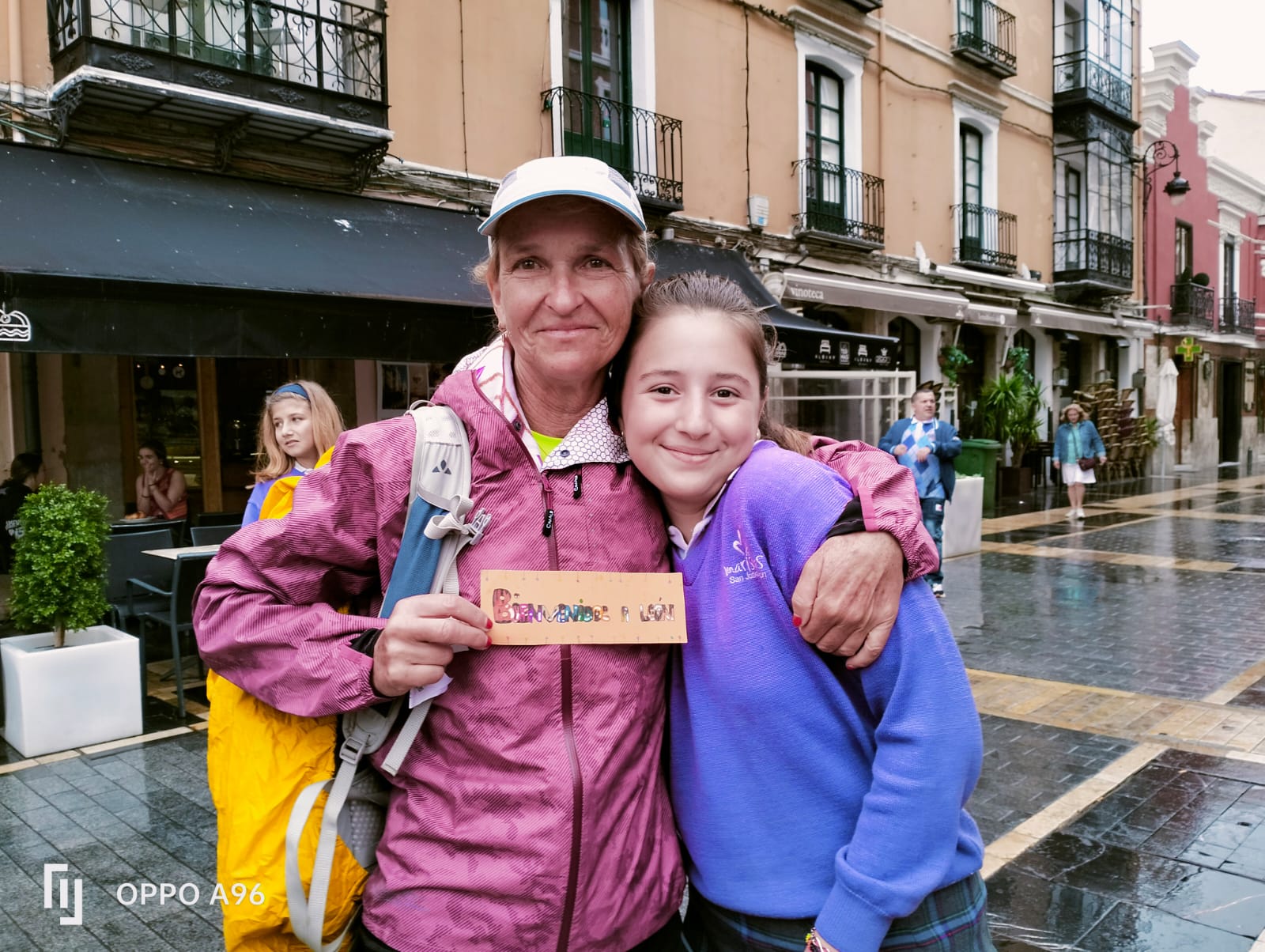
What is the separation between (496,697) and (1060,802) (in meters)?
3.79

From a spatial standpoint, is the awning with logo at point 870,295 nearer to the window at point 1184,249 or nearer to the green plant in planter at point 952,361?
the green plant in planter at point 952,361

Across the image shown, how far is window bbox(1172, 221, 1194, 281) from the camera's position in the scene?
25438mm

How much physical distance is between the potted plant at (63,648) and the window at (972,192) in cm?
1510

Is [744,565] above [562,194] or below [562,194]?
below

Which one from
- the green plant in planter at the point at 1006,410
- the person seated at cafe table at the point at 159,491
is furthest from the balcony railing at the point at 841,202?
the person seated at cafe table at the point at 159,491

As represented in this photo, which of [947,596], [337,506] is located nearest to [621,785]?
[337,506]

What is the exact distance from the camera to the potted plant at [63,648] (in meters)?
4.97

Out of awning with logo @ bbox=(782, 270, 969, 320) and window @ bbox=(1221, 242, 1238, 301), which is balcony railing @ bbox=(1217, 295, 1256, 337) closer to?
window @ bbox=(1221, 242, 1238, 301)

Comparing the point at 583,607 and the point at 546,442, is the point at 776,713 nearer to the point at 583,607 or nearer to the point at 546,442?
the point at 583,607

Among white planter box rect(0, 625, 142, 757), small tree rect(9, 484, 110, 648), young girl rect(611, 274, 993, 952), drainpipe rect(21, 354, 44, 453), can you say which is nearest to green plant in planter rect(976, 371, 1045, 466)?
drainpipe rect(21, 354, 44, 453)

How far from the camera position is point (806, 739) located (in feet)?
4.41

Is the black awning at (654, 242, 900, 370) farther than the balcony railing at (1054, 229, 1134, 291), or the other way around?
the balcony railing at (1054, 229, 1134, 291)

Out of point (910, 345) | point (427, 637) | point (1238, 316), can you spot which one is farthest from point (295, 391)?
point (1238, 316)

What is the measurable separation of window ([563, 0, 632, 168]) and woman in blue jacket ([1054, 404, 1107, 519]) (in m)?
8.77
